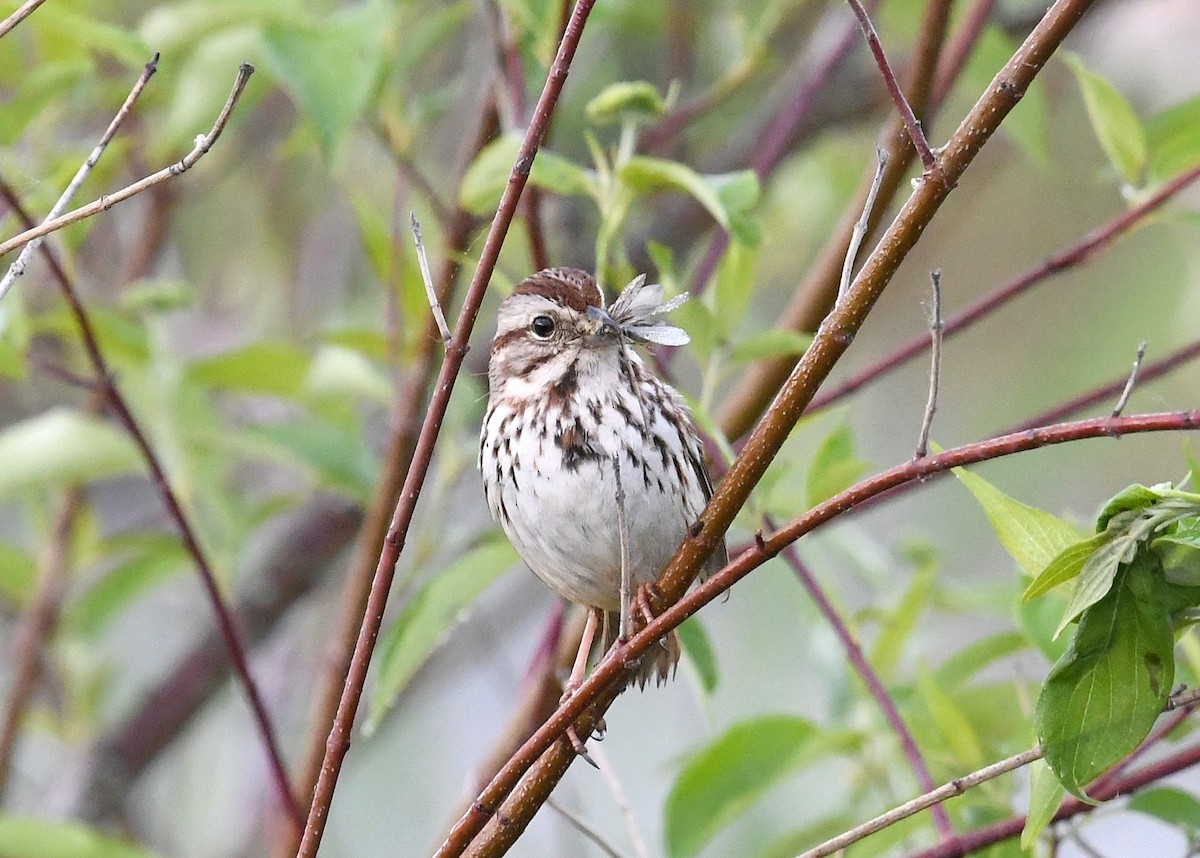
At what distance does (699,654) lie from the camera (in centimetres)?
247

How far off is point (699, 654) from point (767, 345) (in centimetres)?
56

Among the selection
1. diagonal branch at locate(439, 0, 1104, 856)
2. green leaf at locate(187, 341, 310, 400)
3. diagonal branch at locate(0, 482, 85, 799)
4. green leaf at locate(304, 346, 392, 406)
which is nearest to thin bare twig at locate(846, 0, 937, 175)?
diagonal branch at locate(439, 0, 1104, 856)

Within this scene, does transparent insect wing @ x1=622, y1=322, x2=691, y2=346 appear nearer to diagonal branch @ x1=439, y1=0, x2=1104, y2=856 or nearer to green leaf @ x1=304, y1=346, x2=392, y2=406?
diagonal branch @ x1=439, y1=0, x2=1104, y2=856

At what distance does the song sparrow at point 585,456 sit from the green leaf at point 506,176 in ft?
0.62

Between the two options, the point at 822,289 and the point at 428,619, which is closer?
the point at 428,619

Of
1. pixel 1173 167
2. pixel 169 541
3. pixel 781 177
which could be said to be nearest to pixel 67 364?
pixel 169 541

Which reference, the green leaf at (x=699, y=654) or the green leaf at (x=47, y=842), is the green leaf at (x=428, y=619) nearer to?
the green leaf at (x=699, y=654)

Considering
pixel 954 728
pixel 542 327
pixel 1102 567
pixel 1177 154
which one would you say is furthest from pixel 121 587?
pixel 1102 567

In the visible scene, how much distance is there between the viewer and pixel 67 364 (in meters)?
4.12

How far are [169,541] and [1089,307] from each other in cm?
381

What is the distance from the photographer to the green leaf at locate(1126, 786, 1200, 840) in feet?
6.75

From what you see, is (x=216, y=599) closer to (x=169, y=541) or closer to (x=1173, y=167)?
(x=169, y=541)

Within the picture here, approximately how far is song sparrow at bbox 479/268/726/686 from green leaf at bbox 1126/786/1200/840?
2.56ft

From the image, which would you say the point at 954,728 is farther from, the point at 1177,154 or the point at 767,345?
the point at 1177,154
